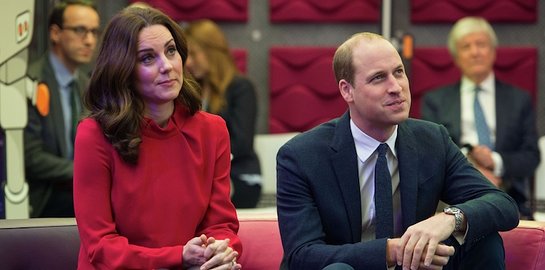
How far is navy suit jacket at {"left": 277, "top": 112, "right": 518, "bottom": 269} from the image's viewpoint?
8.91 feet

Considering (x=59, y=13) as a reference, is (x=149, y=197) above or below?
below

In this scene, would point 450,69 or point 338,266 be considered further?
point 450,69

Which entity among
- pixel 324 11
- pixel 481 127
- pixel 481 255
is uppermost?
pixel 324 11

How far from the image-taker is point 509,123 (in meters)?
4.82

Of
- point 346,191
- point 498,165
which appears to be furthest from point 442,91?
point 346,191

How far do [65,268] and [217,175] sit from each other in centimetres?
62

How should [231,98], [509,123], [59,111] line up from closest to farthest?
[59,111]
[509,123]
[231,98]

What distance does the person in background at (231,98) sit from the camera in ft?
16.3

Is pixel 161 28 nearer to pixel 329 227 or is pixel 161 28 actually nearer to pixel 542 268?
pixel 329 227

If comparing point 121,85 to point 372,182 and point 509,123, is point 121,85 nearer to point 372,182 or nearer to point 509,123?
point 372,182

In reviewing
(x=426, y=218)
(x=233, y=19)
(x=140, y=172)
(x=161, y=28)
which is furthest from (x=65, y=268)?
(x=233, y=19)

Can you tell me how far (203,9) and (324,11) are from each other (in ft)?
2.36

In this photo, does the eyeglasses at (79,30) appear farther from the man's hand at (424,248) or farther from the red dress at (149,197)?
the man's hand at (424,248)

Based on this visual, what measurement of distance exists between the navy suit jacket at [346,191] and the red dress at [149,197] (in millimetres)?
202
